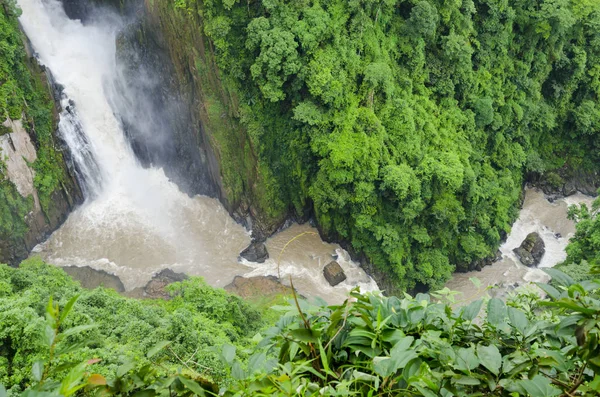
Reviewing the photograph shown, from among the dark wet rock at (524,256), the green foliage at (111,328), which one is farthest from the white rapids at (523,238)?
the green foliage at (111,328)

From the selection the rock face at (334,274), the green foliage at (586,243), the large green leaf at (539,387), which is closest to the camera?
the large green leaf at (539,387)

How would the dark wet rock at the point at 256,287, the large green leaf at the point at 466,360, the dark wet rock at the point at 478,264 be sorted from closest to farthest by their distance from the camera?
the large green leaf at the point at 466,360 → the dark wet rock at the point at 256,287 → the dark wet rock at the point at 478,264

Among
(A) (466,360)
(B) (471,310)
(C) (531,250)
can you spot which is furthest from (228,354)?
(C) (531,250)

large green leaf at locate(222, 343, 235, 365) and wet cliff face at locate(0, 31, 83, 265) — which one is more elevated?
large green leaf at locate(222, 343, 235, 365)

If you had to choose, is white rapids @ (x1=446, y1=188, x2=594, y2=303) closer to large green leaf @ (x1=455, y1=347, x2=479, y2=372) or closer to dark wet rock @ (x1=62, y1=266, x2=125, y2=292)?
dark wet rock @ (x1=62, y1=266, x2=125, y2=292)

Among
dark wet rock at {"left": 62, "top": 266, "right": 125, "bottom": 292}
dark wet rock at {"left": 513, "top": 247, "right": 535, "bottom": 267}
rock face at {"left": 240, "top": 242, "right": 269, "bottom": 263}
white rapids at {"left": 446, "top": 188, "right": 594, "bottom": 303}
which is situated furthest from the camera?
dark wet rock at {"left": 513, "top": 247, "right": 535, "bottom": 267}

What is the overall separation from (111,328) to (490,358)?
24.2 feet

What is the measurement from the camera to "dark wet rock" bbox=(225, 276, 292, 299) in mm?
14266

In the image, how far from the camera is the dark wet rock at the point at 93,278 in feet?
45.9

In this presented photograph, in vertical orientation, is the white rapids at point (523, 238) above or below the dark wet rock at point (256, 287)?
below

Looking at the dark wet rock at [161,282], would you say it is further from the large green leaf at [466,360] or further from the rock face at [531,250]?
the large green leaf at [466,360]

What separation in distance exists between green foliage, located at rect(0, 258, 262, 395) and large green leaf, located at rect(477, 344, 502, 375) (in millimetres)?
926

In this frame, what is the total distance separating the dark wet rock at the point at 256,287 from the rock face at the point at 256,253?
2.60 feet

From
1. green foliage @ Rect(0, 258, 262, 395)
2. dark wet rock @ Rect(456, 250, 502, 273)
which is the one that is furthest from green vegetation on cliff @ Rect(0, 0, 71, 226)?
dark wet rock @ Rect(456, 250, 502, 273)
